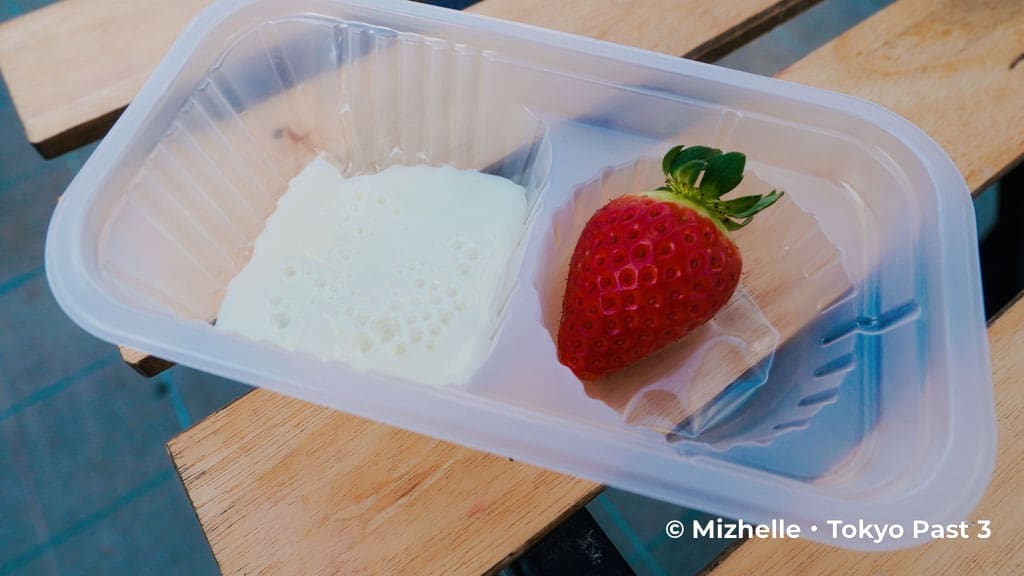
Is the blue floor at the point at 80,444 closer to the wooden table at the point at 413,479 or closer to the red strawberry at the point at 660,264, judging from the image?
the wooden table at the point at 413,479

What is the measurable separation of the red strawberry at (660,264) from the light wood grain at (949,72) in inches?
12.0

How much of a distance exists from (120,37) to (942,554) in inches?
36.2

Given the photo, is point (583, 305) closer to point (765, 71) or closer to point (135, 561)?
point (135, 561)

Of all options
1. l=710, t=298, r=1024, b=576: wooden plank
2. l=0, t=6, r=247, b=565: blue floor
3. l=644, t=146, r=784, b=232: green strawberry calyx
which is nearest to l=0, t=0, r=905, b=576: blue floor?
l=0, t=6, r=247, b=565: blue floor

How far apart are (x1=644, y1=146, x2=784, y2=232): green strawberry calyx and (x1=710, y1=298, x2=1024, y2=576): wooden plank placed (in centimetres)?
25

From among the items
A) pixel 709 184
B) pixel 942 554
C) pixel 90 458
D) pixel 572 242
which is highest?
pixel 709 184

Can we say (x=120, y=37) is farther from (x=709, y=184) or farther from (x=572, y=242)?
(x=709, y=184)

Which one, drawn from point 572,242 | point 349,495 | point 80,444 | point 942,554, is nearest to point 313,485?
point 349,495

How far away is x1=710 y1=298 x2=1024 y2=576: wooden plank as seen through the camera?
54 cm

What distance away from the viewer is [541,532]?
570 millimetres

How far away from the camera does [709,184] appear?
543mm

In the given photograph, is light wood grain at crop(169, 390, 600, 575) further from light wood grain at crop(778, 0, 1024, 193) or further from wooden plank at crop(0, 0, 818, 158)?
light wood grain at crop(778, 0, 1024, 193)

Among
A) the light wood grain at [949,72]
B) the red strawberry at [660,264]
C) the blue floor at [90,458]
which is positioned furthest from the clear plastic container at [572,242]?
the blue floor at [90,458]

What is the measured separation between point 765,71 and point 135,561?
59.3 inches
